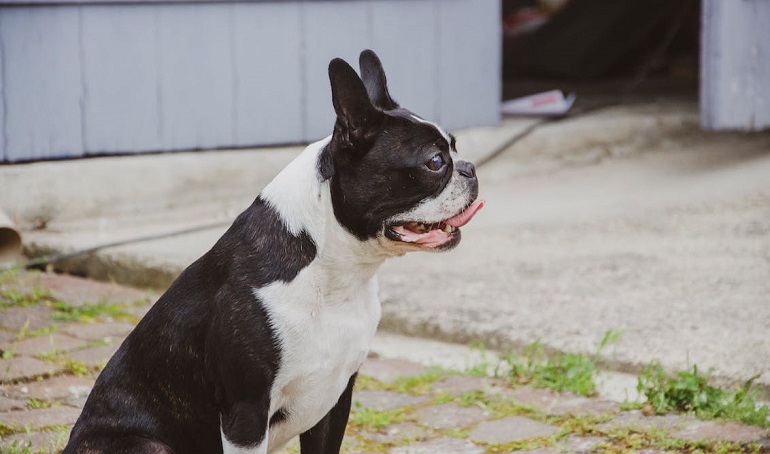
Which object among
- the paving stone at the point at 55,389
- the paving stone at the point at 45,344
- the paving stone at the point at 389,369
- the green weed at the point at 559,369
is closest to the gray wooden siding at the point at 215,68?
the paving stone at the point at 45,344

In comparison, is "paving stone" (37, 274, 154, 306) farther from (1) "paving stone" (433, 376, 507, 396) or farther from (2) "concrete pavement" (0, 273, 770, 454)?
(1) "paving stone" (433, 376, 507, 396)

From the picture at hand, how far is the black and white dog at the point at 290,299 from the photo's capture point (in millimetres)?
2455

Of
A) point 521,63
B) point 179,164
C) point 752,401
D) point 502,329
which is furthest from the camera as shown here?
point 521,63

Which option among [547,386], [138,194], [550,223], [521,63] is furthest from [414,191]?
[521,63]

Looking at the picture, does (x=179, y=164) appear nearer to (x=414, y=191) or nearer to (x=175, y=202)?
(x=175, y=202)

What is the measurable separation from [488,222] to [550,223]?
0.33m

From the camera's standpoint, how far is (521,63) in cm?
948

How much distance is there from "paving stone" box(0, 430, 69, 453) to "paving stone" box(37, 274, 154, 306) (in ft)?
4.78

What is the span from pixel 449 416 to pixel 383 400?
0.86 feet

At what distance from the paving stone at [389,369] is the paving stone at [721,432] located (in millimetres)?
1008

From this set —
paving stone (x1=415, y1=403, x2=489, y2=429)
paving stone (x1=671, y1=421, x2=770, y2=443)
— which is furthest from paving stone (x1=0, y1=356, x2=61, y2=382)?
paving stone (x1=671, y1=421, x2=770, y2=443)

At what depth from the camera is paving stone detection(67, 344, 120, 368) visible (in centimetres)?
390

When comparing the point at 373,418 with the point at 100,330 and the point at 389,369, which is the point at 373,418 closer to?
the point at 389,369

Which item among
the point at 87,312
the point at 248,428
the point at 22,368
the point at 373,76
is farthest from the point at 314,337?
the point at 87,312
